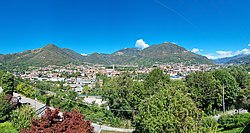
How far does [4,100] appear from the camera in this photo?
13562mm

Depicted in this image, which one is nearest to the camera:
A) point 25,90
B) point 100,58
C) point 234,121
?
point 234,121

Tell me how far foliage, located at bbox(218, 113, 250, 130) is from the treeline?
1.21m

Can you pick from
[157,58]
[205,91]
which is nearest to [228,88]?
[205,91]

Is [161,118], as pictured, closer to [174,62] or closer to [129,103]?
[129,103]

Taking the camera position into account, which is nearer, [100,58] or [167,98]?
[167,98]

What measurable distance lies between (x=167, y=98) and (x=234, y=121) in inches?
257

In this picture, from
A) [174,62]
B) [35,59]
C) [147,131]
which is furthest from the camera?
[174,62]

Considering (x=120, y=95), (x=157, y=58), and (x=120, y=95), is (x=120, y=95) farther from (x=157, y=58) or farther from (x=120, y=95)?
(x=157, y=58)

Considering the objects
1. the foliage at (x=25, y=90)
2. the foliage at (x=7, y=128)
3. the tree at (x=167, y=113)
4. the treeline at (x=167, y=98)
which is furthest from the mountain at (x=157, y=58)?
the tree at (x=167, y=113)

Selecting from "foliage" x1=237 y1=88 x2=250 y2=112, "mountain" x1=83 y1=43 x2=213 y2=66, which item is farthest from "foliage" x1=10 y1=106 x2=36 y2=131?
"mountain" x1=83 y1=43 x2=213 y2=66

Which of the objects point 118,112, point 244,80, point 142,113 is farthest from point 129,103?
point 244,80

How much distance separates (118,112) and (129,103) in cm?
113

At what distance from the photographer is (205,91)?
753 inches

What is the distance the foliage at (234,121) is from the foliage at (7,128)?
11.6 m
